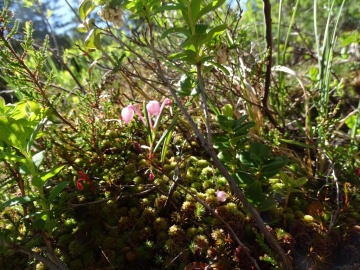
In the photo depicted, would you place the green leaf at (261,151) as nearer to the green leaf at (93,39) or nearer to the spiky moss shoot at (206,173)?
the spiky moss shoot at (206,173)

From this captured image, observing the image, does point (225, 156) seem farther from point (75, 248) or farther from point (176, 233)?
point (75, 248)

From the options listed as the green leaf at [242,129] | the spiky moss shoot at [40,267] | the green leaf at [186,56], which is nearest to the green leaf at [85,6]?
the green leaf at [186,56]

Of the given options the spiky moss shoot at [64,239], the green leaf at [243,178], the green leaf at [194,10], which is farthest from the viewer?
the spiky moss shoot at [64,239]

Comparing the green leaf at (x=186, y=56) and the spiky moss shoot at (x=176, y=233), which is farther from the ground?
the green leaf at (x=186, y=56)

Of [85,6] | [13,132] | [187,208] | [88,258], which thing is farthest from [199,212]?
[85,6]

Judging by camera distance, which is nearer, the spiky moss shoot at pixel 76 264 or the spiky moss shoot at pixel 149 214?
the spiky moss shoot at pixel 76 264

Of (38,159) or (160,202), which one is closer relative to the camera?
(38,159)

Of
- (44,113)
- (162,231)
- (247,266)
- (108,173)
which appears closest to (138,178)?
(108,173)
